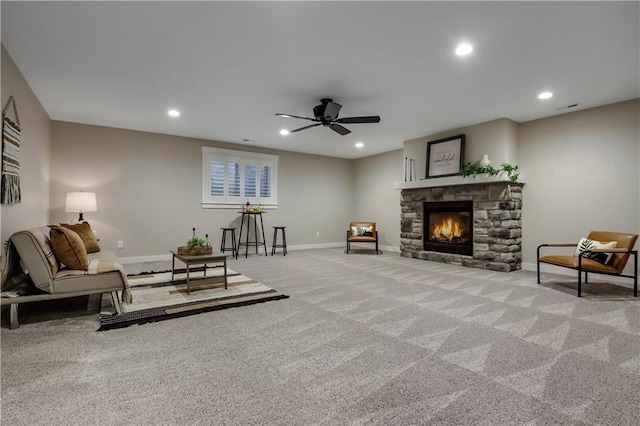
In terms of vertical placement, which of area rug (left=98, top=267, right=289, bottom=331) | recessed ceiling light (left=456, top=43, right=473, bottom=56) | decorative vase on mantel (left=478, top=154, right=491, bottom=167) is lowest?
area rug (left=98, top=267, right=289, bottom=331)

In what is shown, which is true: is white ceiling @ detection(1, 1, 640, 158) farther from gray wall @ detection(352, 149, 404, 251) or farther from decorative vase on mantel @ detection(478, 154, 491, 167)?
gray wall @ detection(352, 149, 404, 251)

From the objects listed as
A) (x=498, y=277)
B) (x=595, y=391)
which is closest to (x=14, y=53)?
(x=595, y=391)

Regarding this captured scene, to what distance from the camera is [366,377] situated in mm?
1947

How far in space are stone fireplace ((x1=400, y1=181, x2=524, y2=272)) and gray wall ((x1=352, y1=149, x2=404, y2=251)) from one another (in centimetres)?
97

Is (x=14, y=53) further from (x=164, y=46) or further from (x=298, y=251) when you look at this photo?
(x=298, y=251)

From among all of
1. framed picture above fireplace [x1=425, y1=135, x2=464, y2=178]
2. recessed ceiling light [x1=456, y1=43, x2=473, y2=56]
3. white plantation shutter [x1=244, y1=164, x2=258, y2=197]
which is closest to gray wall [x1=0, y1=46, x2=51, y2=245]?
white plantation shutter [x1=244, y1=164, x2=258, y2=197]

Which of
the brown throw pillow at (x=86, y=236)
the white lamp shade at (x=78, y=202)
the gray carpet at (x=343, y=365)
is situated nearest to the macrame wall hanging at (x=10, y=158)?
the brown throw pillow at (x=86, y=236)

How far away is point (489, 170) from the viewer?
528 cm

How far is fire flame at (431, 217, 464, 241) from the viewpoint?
6.13 metres

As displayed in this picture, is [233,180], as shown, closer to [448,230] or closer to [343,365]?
[448,230]

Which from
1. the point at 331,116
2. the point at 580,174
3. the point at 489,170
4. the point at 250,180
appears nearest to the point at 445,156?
the point at 489,170

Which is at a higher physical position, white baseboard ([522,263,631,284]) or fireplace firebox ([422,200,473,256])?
fireplace firebox ([422,200,473,256])

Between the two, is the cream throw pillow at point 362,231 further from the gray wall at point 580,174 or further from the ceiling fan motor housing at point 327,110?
the ceiling fan motor housing at point 327,110

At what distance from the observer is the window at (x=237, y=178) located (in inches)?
274
